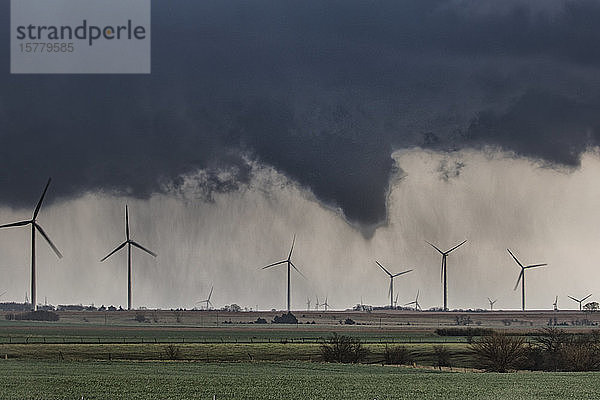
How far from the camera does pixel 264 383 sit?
9362cm

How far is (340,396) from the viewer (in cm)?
8038

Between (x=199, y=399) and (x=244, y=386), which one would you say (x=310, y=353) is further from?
(x=199, y=399)

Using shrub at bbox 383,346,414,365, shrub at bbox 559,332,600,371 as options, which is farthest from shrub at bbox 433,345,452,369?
shrub at bbox 559,332,600,371

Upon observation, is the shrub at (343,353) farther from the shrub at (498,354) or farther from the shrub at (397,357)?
the shrub at (498,354)

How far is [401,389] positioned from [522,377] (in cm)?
2421

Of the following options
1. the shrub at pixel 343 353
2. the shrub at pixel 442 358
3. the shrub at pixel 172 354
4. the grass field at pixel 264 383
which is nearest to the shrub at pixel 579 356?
the shrub at pixel 442 358

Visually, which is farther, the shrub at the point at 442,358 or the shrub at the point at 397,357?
the shrub at the point at 397,357

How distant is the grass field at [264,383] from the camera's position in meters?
80.9

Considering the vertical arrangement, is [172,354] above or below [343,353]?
above

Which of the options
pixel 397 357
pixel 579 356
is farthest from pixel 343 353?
pixel 579 356

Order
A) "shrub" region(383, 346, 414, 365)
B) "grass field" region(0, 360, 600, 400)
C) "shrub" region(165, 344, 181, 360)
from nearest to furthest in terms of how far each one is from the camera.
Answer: "grass field" region(0, 360, 600, 400)
"shrub" region(165, 344, 181, 360)
"shrub" region(383, 346, 414, 365)

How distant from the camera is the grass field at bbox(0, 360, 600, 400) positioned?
80.9 metres

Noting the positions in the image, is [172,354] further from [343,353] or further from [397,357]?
[397,357]

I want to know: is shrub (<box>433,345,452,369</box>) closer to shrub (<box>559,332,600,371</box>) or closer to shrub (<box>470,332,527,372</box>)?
shrub (<box>470,332,527,372</box>)
